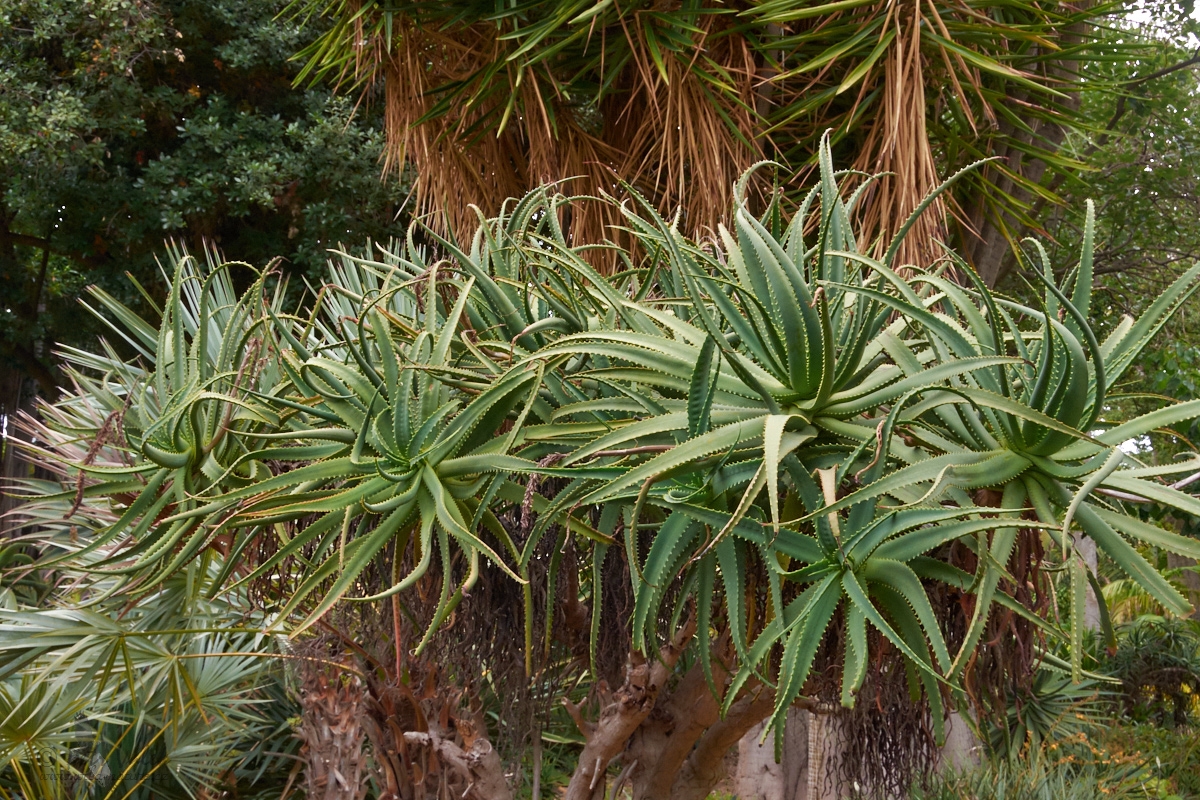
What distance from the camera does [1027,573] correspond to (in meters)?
1.89

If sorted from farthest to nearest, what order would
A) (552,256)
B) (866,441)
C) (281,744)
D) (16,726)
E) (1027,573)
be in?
(281,744)
(16,726)
(552,256)
(1027,573)
(866,441)

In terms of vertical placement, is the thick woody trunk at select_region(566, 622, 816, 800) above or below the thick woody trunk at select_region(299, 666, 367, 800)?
above

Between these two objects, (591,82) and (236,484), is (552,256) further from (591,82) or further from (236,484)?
(591,82)

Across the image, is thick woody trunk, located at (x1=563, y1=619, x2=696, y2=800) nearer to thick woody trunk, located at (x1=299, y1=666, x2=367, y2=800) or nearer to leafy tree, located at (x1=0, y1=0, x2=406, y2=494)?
thick woody trunk, located at (x1=299, y1=666, x2=367, y2=800)

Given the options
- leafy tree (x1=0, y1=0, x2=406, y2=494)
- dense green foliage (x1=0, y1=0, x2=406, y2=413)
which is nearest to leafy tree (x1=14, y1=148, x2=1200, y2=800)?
leafy tree (x1=0, y1=0, x2=406, y2=494)

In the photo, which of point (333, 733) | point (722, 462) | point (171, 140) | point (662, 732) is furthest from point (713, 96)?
point (171, 140)

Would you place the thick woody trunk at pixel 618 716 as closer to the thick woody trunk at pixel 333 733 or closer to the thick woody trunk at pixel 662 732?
the thick woody trunk at pixel 662 732

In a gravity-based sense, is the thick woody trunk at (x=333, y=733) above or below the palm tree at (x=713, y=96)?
below

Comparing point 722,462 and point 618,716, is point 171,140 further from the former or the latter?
point 722,462

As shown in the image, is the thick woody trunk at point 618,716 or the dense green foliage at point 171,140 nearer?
the thick woody trunk at point 618,716

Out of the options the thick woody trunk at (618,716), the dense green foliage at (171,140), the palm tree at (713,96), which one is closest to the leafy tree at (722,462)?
the thick woody trunk at (618,716)

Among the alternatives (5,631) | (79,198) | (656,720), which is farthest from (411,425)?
(79,198)

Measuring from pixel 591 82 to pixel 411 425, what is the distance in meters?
3.73

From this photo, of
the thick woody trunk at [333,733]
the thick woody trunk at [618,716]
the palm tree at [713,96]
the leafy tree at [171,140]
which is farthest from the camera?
the leafy tree at [171,140]
